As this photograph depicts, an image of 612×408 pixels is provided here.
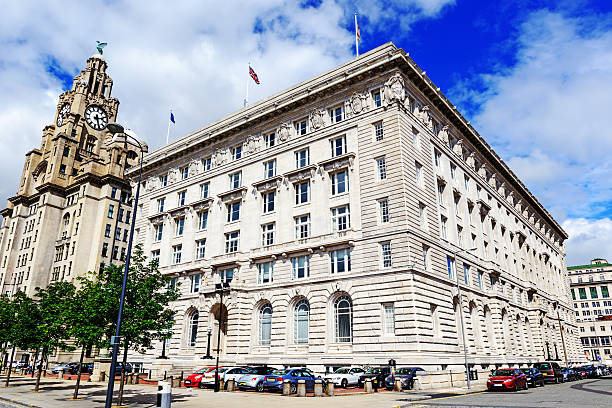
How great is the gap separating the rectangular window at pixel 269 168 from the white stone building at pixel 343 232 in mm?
132

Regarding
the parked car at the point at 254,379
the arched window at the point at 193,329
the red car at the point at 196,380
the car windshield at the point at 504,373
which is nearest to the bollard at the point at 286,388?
the parked car at the point at 254,379

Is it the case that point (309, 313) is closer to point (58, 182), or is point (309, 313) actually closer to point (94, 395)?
point (94, 395)

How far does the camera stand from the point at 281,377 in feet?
101

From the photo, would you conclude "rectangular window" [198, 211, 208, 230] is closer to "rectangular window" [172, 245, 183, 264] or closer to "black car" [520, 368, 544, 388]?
"rectangular window" [172, 245, 183, 264]

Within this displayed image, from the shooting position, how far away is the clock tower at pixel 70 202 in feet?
274

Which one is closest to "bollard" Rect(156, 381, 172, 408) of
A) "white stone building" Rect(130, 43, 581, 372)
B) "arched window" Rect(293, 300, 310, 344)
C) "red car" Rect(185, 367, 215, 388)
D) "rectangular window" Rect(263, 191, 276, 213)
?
"red car" Rect(185, 367, 215, 388)

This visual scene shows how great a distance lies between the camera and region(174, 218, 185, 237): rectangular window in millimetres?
56562

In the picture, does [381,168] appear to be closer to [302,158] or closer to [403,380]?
[302,158]

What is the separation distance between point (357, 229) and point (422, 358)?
39.9ft

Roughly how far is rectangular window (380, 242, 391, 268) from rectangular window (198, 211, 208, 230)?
79.4ft

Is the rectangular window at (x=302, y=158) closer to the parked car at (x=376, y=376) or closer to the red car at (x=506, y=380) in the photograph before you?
the parked car at (x=376, y=376)

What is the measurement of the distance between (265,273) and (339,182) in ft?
39.8

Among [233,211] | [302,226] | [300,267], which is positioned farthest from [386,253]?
[233,211]

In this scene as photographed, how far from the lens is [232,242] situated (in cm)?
5044
